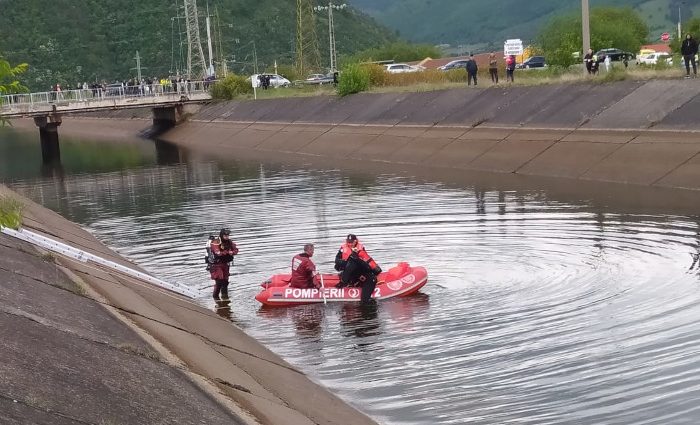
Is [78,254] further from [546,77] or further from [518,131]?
[546,77]

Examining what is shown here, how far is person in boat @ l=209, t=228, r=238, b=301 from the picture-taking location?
896 inches

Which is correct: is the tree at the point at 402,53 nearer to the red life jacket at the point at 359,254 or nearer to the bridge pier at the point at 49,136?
the bridge pier at the point at 49,136

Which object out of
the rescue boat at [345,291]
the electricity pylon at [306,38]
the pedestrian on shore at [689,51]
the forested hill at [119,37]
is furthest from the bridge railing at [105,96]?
the forested hill at [119,37]

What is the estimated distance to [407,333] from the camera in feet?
63.3

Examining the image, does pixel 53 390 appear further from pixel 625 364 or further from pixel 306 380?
pixel 625 364

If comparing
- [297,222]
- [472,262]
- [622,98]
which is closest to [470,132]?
[622,98]

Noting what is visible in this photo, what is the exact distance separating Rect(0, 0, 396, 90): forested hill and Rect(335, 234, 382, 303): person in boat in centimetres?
14785

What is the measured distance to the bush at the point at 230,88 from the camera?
9419 cm

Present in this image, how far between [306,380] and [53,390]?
6.45 metres

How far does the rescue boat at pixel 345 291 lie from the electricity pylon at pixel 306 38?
104 m

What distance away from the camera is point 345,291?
22.2 meters

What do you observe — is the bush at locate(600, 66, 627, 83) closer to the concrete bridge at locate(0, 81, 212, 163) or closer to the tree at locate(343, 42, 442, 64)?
the concrete bridge at locate(0, 81, 212, 163)

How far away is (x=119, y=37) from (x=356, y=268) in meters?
170

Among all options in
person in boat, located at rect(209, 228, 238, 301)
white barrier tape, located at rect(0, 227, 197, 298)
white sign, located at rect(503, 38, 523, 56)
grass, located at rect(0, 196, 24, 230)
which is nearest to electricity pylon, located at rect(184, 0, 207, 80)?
white sign, located at rect(503, 38, 523, 56)
